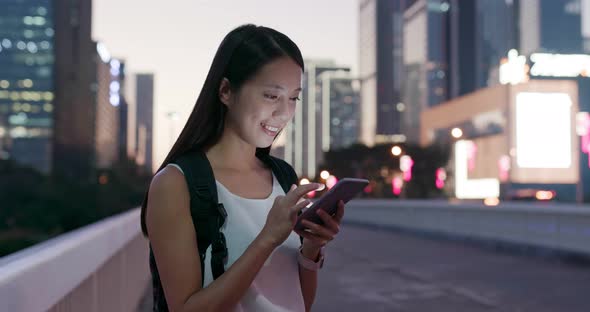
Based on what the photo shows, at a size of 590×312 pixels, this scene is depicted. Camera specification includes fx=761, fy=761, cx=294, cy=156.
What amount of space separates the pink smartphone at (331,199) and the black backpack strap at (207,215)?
0.22 meters

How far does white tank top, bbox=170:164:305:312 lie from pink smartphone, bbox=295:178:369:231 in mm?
140

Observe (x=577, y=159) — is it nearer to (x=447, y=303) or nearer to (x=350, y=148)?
(x=350, y=148)

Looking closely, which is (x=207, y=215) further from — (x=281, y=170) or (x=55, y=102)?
(x=55, y=102)

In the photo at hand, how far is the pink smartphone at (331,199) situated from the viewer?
2074 mm

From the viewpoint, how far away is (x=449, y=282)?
12422 millimetres

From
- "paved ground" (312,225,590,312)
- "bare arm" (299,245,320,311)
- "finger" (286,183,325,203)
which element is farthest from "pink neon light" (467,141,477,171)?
"finger" (286,183,325,203)

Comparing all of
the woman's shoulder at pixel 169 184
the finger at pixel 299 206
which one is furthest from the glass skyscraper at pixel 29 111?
the finger at pixel 299 206

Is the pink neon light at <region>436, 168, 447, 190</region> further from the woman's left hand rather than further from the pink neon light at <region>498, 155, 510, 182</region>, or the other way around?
the woman's left hand

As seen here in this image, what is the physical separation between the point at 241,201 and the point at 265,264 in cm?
20

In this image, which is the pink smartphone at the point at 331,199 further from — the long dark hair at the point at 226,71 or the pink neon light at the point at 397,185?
the pink neon light at the point at 397,185

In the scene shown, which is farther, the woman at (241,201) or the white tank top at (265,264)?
the white tank top at (265,264)

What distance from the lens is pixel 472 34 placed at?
189 m

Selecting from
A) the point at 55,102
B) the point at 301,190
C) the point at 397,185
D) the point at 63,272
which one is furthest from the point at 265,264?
the point at 55,102

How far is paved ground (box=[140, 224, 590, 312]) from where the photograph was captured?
9.95 meters
